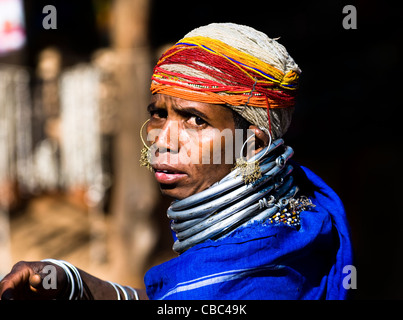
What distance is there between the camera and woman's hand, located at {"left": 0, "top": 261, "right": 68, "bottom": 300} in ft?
5.33

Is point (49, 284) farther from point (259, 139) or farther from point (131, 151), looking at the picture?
point (131, 151)

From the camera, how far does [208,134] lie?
1608mm

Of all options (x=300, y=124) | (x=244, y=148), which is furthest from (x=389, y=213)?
(x=244, y=148)

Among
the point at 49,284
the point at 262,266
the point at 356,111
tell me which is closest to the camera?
the point at 262,266

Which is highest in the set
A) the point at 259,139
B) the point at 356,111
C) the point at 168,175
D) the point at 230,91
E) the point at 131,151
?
the point at 230,91

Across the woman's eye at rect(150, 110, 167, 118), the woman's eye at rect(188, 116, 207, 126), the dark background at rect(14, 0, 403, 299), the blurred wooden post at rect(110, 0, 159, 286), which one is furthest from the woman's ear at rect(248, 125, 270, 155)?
the blurred wooden post at rect(110, 0, 159, 286)

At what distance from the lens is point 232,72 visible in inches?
63.3

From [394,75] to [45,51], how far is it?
528 centimetres

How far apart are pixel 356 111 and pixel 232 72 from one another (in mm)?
3723

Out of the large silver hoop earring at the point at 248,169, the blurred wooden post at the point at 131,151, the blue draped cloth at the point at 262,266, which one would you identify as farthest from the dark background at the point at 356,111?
the large silver hoop earring at the point at 248,169

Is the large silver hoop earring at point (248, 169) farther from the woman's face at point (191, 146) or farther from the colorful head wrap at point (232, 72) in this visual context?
the colorful head wrap at point (232, 72)

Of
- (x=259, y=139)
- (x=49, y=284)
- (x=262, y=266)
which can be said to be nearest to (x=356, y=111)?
(x=259, y=139)

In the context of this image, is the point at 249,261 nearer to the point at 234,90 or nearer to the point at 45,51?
the point at 234,90

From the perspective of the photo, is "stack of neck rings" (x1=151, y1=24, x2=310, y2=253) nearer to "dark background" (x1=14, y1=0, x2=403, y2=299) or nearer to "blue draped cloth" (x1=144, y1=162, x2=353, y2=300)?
"blue draped cloth" (x1=144, y1=162, x2=353, y2=300)
